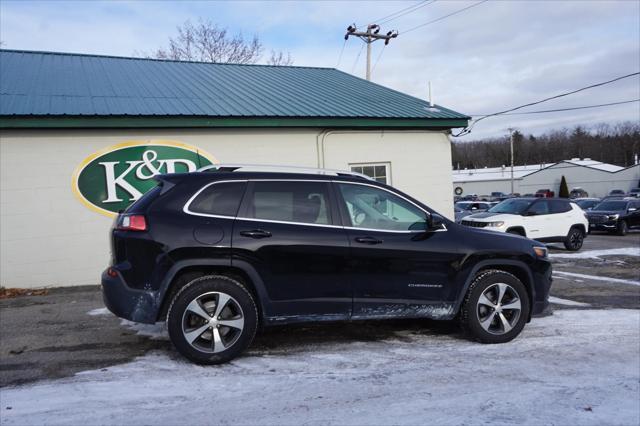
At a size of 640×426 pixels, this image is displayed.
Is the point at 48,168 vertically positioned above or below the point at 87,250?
above

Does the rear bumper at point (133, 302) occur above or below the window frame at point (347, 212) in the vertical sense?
below

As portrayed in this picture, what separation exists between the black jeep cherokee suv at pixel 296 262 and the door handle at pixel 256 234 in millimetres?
10

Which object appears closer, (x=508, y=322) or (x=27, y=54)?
(x=508, y=322)

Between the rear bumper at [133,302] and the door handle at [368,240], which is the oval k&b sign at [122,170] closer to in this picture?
the rear bumper at [133,302]

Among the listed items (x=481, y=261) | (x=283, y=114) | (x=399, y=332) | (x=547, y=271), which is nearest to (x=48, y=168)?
(x=283, y=114)

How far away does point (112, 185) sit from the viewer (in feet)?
30.4

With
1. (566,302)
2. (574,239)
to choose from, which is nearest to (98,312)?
(566,302)

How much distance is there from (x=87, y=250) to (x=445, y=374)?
7.28m

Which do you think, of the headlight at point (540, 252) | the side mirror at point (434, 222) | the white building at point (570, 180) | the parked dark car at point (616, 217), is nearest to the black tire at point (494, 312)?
the headlight at point (540, 252)

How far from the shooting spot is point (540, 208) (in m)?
15.2

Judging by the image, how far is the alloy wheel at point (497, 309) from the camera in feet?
17.0

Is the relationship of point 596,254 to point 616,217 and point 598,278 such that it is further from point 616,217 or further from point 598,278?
point 616,217

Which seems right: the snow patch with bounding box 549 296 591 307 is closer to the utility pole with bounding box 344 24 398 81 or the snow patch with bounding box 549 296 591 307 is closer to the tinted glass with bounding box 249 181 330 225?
the tinted glass with bounding box 249 181 330 225

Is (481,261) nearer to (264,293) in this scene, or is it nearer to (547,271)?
(547,271)
